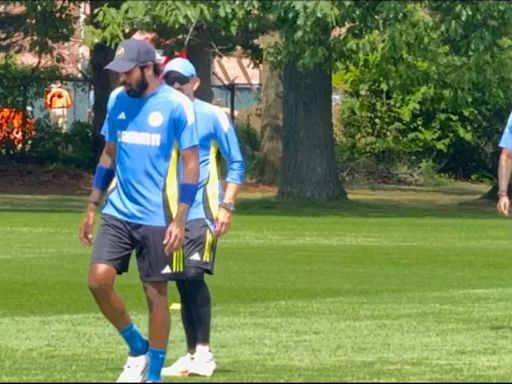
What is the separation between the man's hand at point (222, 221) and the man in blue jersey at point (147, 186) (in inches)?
36.8

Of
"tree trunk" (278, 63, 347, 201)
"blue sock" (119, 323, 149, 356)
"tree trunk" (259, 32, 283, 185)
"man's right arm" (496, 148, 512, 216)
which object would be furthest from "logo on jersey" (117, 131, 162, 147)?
"tree trunk" (259, 32, 283, 185)

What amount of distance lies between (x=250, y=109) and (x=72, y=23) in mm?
10548

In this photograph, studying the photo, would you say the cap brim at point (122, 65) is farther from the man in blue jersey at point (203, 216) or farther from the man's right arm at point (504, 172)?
the man's right arm at point (504, 172)

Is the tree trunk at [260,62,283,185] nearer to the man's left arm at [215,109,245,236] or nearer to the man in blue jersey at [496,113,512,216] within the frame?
the man in blue jersey at [496,113,512,216]

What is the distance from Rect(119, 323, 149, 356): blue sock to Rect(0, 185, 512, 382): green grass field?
24 centimetres

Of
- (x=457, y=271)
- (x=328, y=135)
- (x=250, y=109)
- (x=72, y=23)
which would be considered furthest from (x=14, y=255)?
(x=250, y=109)

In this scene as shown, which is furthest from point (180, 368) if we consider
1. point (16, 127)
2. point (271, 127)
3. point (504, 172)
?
point (16, 127)

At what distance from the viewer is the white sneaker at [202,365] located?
10631mm

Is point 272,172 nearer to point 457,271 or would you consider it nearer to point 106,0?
point 106,0

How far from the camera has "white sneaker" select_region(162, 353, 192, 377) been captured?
1070 cm

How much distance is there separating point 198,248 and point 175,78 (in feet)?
3.49

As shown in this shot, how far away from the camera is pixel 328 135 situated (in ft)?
116

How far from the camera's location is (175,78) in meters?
10.9

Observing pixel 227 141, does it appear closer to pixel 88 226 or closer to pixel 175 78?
pixel 175 78
